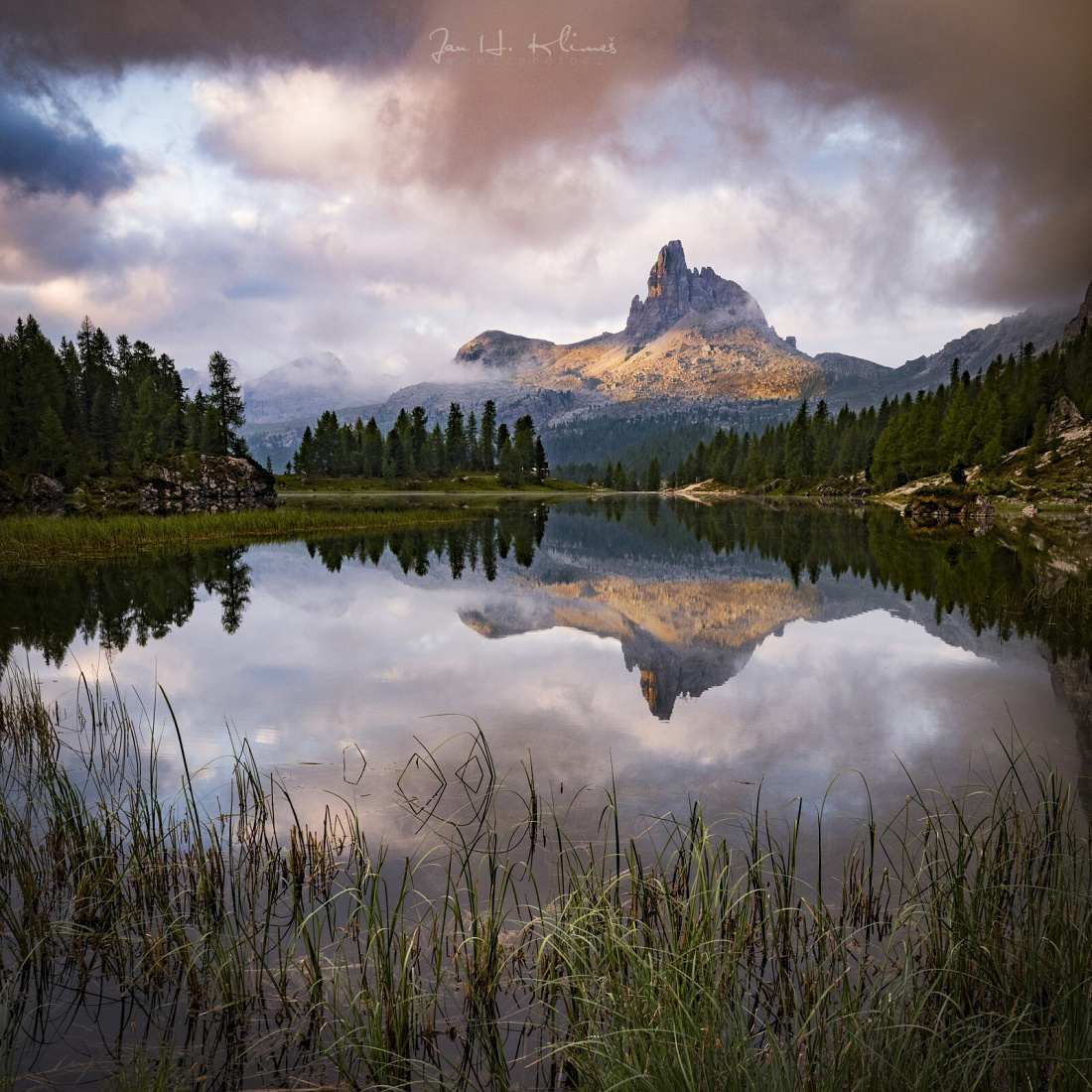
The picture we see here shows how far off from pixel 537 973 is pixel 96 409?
126 m

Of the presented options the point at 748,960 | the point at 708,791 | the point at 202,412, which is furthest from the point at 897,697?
the point at 202,412

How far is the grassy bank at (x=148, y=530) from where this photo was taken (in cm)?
3741

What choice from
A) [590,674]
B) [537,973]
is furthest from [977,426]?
[537,973]

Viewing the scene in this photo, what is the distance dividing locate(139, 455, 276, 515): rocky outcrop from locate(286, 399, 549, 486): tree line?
149 feet

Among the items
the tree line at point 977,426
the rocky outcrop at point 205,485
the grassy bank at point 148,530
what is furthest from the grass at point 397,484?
the grassy bank at point 148,530

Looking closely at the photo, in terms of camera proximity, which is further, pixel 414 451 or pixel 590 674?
pixel 414 451

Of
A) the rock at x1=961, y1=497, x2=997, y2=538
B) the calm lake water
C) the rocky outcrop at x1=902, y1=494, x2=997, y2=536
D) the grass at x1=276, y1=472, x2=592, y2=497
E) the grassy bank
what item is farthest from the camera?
the grass at x1=276, y1=472, x2=592, y2=497

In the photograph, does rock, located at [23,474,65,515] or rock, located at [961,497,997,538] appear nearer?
rock, located at [961,497,997,538]

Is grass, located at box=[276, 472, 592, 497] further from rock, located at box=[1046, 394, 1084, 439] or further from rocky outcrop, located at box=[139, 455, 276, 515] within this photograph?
rock, located at box=[1046, 394, 1084, 439]

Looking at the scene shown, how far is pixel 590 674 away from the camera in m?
16.5

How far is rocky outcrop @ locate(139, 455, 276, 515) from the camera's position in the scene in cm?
8225

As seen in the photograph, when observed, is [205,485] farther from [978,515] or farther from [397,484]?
[978,515]

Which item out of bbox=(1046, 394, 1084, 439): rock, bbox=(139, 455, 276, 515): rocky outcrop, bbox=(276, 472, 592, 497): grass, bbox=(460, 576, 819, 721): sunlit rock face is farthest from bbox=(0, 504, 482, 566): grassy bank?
bbox=(1046, 394, 1084, 439): rock

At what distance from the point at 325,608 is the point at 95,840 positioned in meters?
18.1
